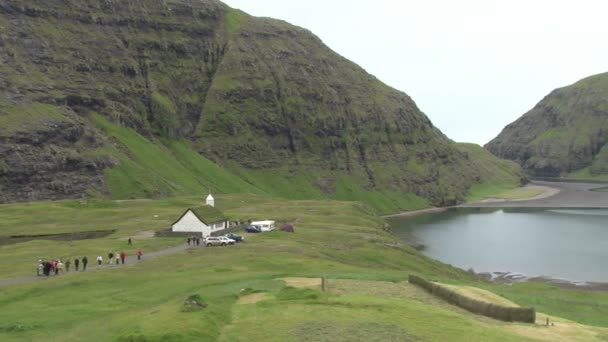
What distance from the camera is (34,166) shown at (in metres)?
197

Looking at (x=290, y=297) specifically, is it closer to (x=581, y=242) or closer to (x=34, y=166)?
(x=581, y=242)

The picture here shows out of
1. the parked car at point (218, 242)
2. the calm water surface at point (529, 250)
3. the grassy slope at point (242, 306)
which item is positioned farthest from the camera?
the calm water surface at point (529, 250)

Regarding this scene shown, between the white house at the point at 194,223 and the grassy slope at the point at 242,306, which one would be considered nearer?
the grassy slope at the point at 242,306

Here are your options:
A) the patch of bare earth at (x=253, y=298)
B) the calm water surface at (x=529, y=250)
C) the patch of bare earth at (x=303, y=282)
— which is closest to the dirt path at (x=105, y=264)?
the patch of bare earth at (x=303, y=282)

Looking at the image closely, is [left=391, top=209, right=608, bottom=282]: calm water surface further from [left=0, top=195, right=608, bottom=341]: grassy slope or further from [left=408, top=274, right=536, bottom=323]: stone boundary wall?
[left=408, top=274, right=536, bottom=323]: stone boundary wall

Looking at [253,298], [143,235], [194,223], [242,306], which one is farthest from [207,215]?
[242,306]

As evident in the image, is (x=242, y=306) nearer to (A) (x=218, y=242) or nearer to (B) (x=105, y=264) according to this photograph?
(B) (x=105, y=264)

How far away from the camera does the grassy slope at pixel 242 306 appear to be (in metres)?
31.8

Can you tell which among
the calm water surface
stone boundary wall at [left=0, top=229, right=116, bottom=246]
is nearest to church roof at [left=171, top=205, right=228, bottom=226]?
stone boundary wall at [left=0, top=229, right=116, bottom=246]

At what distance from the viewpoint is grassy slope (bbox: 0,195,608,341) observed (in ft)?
104

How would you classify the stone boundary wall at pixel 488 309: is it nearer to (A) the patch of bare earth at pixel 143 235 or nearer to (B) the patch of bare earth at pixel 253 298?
(B) the patch of bare earth at pixel 253 298

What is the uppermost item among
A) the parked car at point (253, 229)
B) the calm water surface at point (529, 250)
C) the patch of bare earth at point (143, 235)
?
the parked car at point (253, 229)

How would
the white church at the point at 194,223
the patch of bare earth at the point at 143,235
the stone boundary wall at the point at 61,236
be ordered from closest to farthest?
1. the patch of bare earth at the point at 143,235
2. the white church at the point at 194,223
3. the stone boundary wall at the point at 61,236

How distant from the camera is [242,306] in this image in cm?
3928
